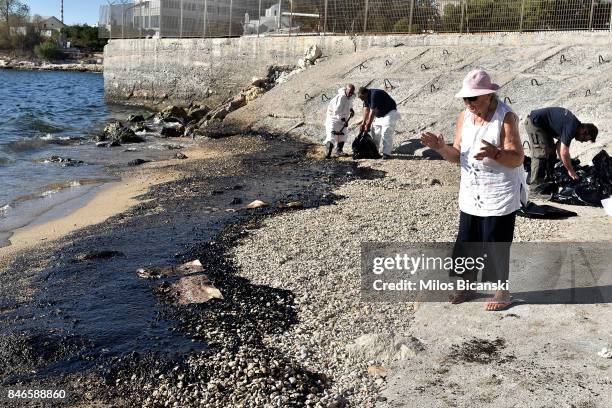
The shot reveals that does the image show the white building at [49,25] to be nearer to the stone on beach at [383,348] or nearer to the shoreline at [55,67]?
the shoreline at [55,67]

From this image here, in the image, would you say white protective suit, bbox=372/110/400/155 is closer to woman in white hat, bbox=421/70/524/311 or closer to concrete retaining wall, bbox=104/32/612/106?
concrete retaining wall, bbox=104/32/612/106

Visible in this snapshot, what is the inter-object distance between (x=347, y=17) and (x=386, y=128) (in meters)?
12.1

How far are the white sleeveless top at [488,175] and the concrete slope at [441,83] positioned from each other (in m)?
7.12

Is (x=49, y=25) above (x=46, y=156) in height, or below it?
above

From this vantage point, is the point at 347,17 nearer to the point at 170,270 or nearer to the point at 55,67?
the point at 170,270

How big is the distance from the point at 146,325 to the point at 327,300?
5.15 feet

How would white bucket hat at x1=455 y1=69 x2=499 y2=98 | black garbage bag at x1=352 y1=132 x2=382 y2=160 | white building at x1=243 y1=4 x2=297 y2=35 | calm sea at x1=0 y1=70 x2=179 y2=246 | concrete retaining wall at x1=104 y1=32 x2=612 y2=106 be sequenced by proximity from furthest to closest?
white building at x1=243 y1=4 x2=297 y2=35 → concrete retaining wall at x1=104 y1=32 x2=612 y2=106 → black garbage bag at x1=352 y1=132 x2=382 y2=160 → calm sea at x1=0 y1=70 x2=179 y2=246 → white bucket hat at x1=455 y1=69 x2=499 y2=98

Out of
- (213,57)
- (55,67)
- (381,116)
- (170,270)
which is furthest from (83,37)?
(170,270)

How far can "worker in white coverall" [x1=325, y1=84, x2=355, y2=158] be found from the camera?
46.5 ft

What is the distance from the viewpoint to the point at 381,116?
13961mm

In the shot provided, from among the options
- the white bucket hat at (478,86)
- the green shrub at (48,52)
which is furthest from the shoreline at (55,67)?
the white bucket hat at (478,86)

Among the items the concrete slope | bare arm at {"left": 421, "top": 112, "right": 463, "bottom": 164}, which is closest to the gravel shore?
bare arm at {"left": 421, "top": 112, "right": 463, "bottom": 164}

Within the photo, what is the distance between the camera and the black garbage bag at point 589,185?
892cm

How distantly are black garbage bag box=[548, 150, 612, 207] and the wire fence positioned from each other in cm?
1024
